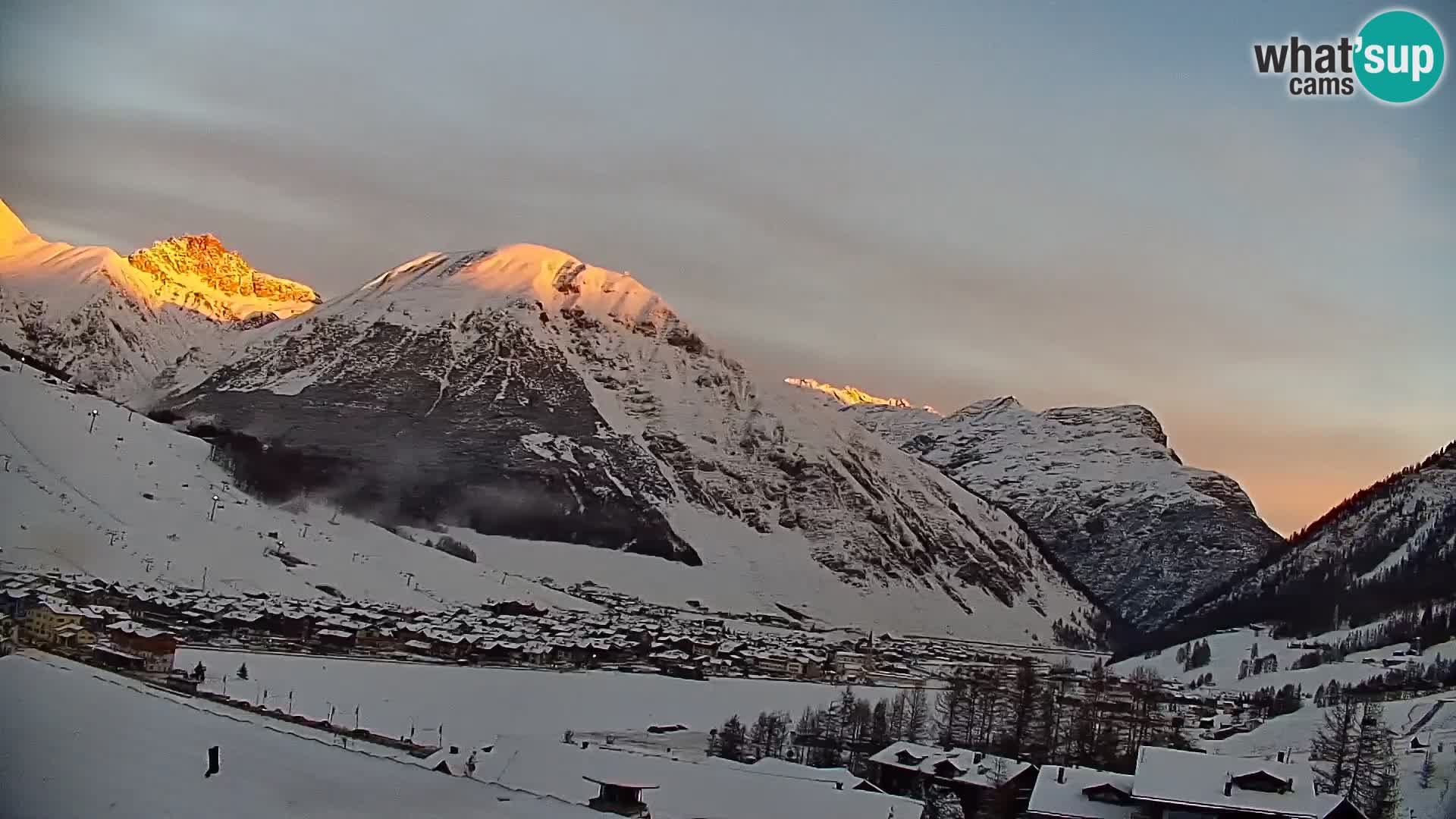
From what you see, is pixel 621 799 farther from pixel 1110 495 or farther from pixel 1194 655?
pixel 1110 495

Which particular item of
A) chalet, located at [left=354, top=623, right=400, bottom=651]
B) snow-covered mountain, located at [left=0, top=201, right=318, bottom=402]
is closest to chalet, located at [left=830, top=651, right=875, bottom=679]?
chalet, located at [left=354, top=623, right=400, bottom=651]

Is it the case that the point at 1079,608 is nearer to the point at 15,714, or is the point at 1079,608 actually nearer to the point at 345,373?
the point at 345,373

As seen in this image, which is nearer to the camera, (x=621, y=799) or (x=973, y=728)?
(x=621, y=799)

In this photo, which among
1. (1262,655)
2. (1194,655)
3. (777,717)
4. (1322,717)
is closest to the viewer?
(1322,717)

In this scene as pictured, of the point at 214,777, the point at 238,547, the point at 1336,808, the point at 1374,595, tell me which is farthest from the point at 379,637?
the point at 1374,595

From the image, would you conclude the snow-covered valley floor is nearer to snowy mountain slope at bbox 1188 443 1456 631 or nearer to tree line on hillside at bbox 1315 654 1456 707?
tree line on hillside at bbox 1315 654 1456 707
